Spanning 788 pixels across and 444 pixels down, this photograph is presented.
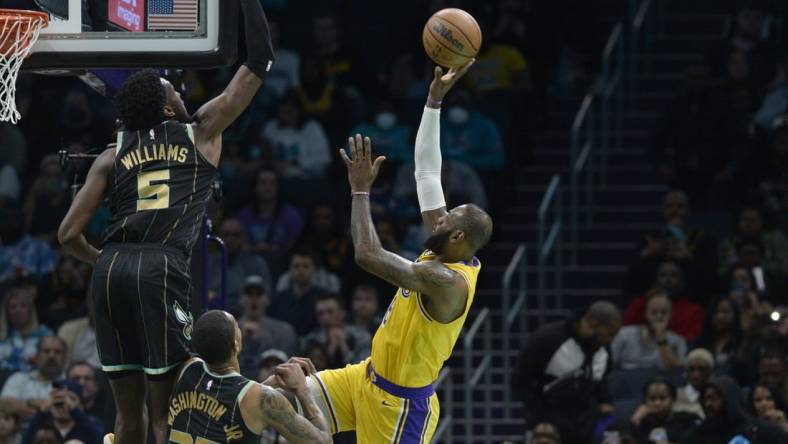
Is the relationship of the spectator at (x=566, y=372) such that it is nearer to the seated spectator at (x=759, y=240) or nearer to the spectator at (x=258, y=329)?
the spectator at (x=258, y=329)

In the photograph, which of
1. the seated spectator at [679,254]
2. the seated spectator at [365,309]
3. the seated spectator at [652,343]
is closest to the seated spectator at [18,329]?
the seated spectator at [365,309]

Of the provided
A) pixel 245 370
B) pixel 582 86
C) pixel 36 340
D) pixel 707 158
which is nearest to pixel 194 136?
pixel 245 370

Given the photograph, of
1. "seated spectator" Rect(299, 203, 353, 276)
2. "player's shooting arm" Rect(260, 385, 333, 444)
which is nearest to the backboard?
"player's shooting arm" Rect(260, 385, 333, 444)

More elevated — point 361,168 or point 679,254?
point 361,168

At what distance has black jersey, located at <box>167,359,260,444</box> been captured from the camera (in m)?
9.27

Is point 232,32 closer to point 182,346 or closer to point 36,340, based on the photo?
Answer: point 182,346

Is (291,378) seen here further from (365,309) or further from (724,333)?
(724,333)

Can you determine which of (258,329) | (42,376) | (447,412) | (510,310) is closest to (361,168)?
(258,329)

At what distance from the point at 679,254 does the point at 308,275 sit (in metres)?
3.67

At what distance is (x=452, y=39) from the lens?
10.7 meters

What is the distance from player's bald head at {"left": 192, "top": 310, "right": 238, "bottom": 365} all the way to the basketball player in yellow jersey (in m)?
0.93

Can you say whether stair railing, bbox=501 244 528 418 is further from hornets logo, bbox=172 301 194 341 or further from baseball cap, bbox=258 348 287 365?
hornets logo, bbox=172 301 194 341

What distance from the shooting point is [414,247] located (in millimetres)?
17469

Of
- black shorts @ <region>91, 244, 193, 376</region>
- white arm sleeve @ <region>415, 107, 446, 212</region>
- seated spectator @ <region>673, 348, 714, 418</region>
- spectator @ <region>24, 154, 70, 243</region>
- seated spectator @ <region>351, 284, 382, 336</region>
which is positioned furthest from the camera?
spectator @ <region>24, 154, 70, 243</region>
